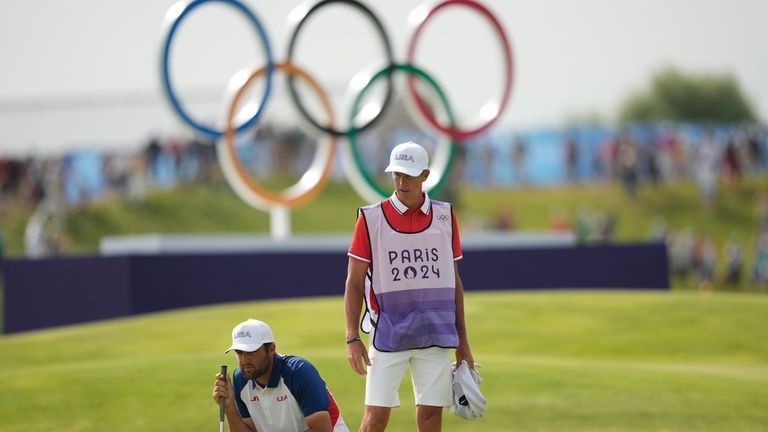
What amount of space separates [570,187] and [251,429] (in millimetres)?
52069

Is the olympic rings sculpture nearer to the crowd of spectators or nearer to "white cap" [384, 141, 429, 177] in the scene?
the crowd of spectators

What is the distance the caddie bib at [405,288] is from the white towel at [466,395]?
0.21 meters

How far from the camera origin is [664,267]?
30547 mm

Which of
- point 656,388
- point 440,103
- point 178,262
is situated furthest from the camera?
point 440,103

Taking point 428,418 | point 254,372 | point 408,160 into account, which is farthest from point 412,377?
point 408,160

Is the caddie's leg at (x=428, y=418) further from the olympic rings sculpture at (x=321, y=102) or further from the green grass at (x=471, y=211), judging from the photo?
the green grass at (x=471, y=211)

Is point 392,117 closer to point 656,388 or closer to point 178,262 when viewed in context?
point 178,262

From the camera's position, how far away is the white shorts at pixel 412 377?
8.76 meters

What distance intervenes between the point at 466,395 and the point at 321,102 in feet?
71.2

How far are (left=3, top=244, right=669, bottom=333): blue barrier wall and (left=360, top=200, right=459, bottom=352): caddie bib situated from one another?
17.7 metres

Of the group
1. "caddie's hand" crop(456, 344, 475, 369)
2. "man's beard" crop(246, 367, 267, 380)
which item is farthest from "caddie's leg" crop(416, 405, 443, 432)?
"man's beard" crop(246, 367, 267, 380)

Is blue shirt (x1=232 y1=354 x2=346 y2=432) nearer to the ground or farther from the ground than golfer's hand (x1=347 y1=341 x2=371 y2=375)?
nearer to the ground

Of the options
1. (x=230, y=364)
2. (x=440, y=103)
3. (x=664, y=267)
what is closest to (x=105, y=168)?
(x=440, y=103)

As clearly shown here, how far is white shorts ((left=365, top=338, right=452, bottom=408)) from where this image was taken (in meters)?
8.76
